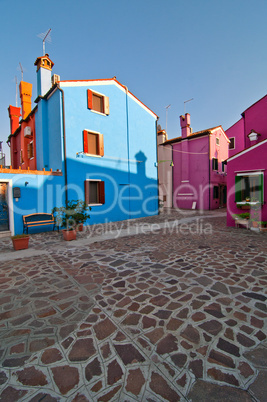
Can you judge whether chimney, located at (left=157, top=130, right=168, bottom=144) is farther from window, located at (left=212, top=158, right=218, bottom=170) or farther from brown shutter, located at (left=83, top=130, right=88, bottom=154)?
brown shutter, located at (left=83, top=130, right=88, bottom=154)

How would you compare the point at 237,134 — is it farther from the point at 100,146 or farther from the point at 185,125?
the point at 100,146

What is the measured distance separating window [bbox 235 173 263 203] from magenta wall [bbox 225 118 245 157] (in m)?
12.7

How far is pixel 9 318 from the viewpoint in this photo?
2.83 meters

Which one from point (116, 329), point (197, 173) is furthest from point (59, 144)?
point (197, 173)

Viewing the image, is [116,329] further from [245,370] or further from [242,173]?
[242,173]

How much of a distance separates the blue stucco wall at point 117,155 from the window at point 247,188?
21.3 feet

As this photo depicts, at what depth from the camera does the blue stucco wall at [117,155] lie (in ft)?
34.4

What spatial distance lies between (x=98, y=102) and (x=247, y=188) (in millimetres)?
9576

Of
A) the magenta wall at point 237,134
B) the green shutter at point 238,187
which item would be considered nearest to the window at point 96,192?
the green shutter at point 238,187

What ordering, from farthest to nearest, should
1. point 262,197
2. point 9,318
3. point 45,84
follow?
point 45,84 < point 262,197 < point 9,318

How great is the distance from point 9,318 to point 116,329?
1.61 metres

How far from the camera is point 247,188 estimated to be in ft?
30.2

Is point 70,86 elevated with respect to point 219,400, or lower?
elevated

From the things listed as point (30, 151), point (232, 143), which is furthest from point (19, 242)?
point (232, 143)
